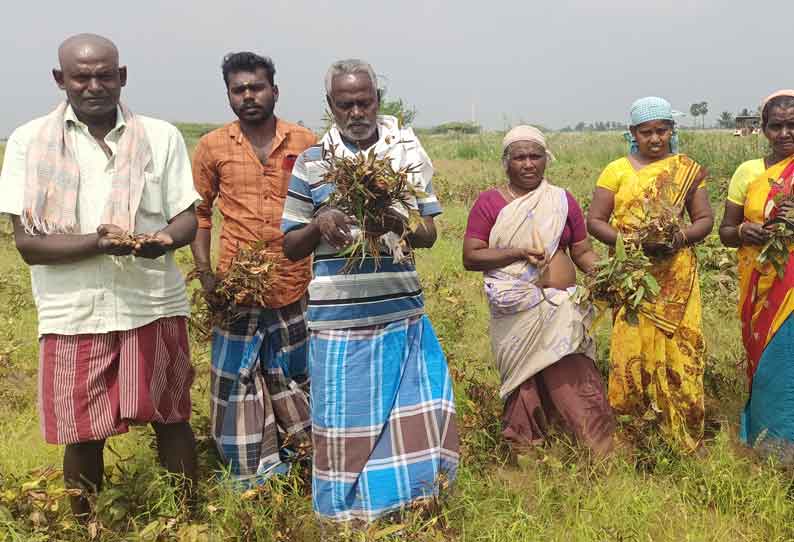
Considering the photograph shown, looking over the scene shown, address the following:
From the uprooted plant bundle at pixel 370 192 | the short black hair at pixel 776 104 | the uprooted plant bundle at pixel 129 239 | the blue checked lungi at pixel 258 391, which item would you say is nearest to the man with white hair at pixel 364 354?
the uprooted plant bundle at pixel 370 192

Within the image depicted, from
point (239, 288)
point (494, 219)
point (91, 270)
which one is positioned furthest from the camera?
point (494, 219)

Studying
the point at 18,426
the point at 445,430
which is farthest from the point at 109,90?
the point at 18,426

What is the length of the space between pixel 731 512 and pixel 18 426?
4167 millimetres

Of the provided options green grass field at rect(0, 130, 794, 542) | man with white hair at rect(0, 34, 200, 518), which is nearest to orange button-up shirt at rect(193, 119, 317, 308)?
man with white hair at rect(0, 34, 200, 518)

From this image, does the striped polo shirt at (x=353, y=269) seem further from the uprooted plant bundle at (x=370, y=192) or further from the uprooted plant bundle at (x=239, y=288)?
the uprooted plant bundle at (x=239, y=288)

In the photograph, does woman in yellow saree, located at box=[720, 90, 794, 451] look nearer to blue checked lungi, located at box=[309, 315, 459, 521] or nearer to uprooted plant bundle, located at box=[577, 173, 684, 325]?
uprooted plant bundle, located at box=[577, 173, 684, 325]

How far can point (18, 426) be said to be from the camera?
434 cm

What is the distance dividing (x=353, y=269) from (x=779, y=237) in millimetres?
2098

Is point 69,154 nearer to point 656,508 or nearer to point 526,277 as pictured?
point 526,277

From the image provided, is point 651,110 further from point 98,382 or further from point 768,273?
point 98,382

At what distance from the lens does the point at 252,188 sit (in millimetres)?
3357

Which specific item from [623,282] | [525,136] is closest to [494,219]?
[525,136]

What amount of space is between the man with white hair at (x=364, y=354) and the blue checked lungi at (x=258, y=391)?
2.25 feet

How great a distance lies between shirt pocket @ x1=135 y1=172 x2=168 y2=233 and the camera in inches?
109
